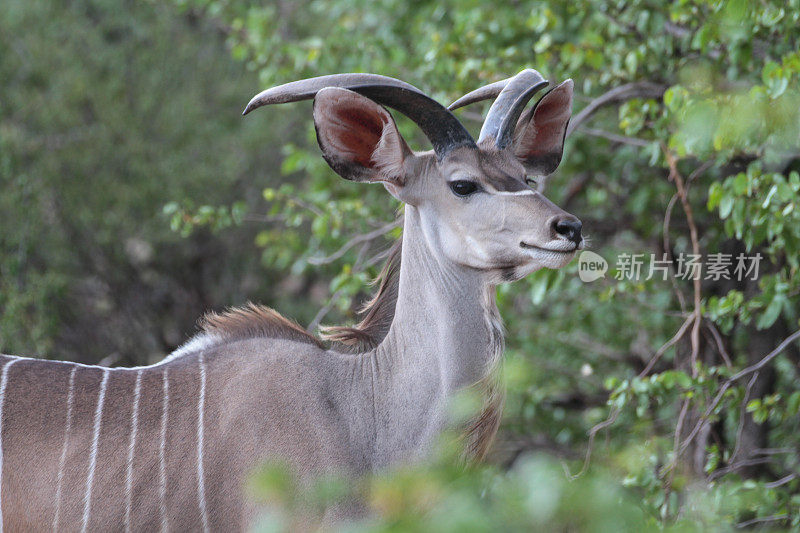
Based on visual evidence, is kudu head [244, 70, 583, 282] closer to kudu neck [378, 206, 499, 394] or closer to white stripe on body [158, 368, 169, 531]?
kudu neck [378, 206, 499, 394]

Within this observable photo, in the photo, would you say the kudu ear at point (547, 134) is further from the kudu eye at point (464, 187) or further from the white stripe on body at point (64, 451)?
the white stripe on body at point (64, 451)

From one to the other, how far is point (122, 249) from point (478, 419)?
6.45 m

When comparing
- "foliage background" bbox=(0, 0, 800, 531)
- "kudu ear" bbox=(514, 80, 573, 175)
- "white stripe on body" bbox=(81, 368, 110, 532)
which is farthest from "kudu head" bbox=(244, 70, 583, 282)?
"white stripe on body" bbox=(81, 368, 110, 532)

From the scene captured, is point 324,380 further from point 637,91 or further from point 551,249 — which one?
point 637,91

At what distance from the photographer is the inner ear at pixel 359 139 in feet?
9.16

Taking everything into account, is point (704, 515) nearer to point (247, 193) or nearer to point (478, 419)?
point (478, 419)

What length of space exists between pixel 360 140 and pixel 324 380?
0.69m

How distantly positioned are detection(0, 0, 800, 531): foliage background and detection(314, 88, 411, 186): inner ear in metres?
0.82

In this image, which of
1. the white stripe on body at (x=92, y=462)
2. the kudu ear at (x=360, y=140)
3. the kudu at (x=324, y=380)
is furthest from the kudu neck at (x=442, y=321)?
the white stripe on body at (x=92, y=462)

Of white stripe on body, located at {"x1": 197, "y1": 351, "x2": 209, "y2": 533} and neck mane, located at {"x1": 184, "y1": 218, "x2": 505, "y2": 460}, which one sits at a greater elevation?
neck mane, located at {"x1": 184, "y1": 218, "x2": 505, "y2": 460}

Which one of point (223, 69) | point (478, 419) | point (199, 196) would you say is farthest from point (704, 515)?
point (223, 69)

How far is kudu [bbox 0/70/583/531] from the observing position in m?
2.68

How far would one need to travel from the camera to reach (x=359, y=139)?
2.90 m

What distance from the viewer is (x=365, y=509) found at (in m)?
2.63
